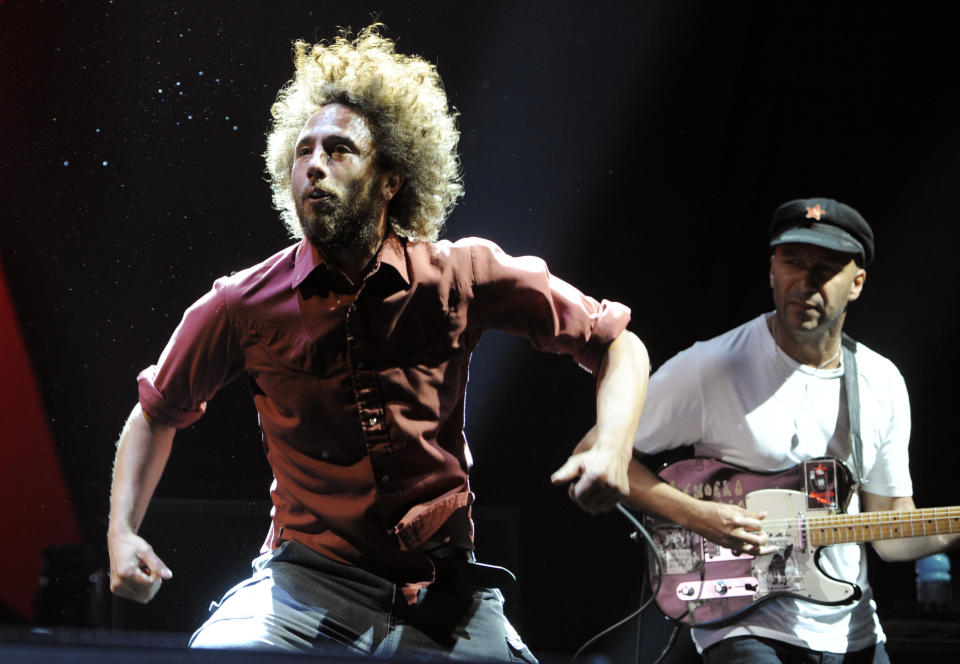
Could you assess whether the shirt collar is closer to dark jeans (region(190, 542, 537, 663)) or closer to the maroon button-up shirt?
the maroon button-up shirt

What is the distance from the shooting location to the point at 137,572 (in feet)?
6.23

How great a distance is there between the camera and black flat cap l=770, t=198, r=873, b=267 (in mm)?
3004

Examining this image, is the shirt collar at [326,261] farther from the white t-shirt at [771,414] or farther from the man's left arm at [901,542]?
the man's left arm at [901,542]

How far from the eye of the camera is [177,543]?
307 cm

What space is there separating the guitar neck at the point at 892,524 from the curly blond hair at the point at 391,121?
4.98 feet

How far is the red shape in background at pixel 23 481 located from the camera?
300 cm

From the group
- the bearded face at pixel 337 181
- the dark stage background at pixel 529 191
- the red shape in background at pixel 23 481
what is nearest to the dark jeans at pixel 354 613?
the bearded face at pixel 337 181

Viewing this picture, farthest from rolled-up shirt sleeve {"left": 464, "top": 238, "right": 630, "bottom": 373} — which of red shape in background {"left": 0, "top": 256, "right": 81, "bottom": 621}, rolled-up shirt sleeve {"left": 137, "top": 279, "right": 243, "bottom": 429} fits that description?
red shape in background {"left": 0, "top": 256, "right": 81, "bottom": 621}

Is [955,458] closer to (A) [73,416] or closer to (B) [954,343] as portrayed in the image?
(B) [954,343]

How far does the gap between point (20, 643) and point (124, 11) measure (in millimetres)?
2598

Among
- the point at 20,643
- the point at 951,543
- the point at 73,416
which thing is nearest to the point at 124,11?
the point at 73,416

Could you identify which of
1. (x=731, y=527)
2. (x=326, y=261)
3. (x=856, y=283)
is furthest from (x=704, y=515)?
(x=326, y=261)

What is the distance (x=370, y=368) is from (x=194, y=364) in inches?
16.1

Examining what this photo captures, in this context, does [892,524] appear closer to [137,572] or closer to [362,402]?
[362,402]
